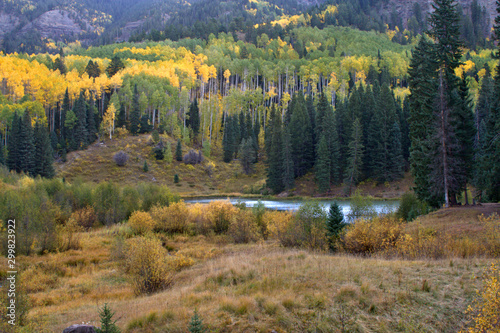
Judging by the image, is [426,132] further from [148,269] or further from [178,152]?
[178,152]

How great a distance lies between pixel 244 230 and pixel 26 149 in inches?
2320

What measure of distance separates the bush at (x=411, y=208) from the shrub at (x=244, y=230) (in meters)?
14.3

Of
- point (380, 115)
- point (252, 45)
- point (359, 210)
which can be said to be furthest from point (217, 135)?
point (359, 210)

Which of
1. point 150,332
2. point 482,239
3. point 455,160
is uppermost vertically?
point 455,160

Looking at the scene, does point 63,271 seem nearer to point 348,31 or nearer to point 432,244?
point 432,244

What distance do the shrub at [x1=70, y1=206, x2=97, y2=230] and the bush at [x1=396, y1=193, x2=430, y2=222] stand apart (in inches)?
1305

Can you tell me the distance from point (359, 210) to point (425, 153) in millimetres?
7810

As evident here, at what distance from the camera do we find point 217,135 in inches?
3974

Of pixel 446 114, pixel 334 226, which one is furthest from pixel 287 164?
pixel 334 226

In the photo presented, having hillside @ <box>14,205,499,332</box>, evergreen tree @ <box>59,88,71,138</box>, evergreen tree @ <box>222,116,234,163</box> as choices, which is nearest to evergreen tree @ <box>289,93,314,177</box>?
evergreen tree @ <box>222,116,234,163</box>

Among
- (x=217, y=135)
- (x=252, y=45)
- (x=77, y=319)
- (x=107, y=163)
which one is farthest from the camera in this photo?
(x=252, y=45)

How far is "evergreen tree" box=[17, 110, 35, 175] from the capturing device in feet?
207

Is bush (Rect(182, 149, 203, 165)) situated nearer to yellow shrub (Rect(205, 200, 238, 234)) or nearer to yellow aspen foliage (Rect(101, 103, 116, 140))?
yellow aspen foliage (Rect(101, 103, 116, 140))

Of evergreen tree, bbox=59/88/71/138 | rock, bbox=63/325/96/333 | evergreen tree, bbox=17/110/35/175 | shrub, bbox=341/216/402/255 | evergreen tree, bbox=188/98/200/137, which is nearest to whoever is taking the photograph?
rock, bbox=63/325/96/333
